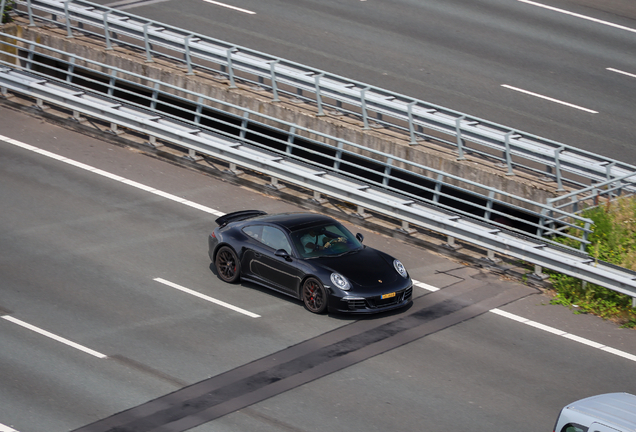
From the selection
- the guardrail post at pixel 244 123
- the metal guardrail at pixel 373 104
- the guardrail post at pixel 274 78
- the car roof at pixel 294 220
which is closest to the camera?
the car roof at pixel 294 220

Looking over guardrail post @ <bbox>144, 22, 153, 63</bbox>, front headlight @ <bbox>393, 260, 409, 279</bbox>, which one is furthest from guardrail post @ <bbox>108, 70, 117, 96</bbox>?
front headlight @ <bbox>393, 260, 409, 279</bbox>

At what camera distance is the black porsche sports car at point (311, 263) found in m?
13.6

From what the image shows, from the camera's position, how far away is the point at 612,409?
9.15 m

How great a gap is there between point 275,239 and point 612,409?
6.61 meters

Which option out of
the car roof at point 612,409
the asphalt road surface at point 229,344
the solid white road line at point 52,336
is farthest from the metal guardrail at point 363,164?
the solid white road line at point 52,336

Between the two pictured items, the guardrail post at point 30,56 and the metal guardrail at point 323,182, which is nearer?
the metal guardrail at point 323,182

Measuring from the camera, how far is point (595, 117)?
816 inches

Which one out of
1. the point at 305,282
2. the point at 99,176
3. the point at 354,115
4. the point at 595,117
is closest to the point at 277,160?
the point at 354,115

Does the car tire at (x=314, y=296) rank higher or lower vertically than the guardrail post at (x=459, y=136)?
lower

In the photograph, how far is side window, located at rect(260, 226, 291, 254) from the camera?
1440 centimetres

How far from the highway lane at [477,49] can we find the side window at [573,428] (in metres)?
10.9

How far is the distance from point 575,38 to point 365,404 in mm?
16740

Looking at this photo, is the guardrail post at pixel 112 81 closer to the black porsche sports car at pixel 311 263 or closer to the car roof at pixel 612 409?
the black porsche sports car at pixel 311 263

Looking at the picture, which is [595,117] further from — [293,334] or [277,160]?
[293,334]
